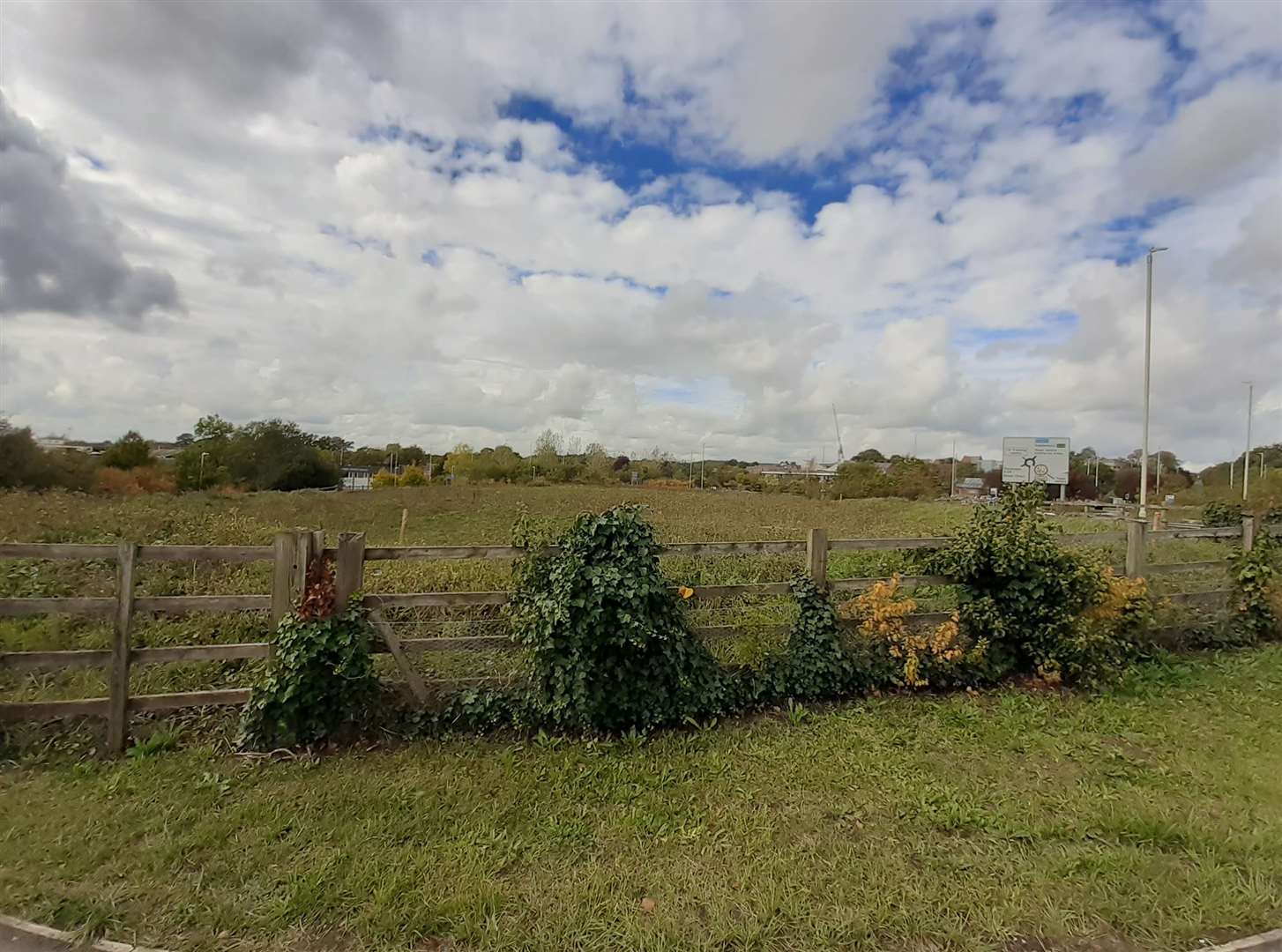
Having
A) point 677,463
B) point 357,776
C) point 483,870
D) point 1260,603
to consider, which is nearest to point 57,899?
point 357,776

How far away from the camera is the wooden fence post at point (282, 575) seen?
4129 millimetres

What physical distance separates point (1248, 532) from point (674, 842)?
7.86 m

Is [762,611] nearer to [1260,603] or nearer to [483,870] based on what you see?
[483,870]

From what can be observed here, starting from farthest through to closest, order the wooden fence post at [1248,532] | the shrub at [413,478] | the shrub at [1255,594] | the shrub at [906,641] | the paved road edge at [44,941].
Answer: the shrub at [413,478] < the wooden fence post at [1248,532] < the shrub at [1255,594] < the shrub at [906,641] < the paved road edge at [44,941]

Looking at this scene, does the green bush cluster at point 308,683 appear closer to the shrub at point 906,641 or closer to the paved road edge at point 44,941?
the paved road edge at point 44,941

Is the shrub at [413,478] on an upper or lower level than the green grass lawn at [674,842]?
upper

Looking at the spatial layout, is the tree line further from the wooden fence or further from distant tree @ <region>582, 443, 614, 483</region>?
the wooden fence

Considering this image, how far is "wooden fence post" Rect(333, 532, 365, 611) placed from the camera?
4129 millimetres

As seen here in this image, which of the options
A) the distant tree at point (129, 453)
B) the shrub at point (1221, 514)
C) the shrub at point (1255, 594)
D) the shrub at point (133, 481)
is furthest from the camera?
the distant tree at point (129, 453)

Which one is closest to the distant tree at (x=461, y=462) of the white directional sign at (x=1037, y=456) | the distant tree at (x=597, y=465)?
the distant tree at (x=597, y=465)

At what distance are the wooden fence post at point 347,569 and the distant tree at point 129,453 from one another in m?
35.9

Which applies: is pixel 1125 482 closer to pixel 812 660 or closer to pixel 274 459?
pixel 812 660

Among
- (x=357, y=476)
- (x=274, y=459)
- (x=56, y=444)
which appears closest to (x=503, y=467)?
(x=274, y=459)

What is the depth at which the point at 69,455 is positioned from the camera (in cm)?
2238
